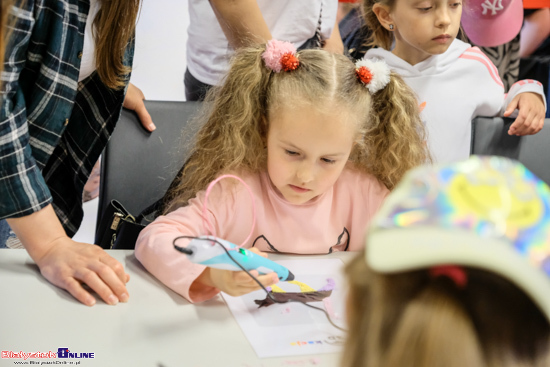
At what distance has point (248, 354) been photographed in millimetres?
810

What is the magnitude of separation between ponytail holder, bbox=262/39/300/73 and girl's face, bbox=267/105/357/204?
88 millimetres

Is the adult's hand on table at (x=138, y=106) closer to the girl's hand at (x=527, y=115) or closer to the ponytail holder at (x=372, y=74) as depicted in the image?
the ponytail holder at (x=372, y=74)

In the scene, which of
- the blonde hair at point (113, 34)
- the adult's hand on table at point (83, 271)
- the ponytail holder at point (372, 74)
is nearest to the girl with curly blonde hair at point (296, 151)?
the ponytail holder at point (372, 74)

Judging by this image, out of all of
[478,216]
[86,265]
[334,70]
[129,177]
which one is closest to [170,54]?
[129,177]

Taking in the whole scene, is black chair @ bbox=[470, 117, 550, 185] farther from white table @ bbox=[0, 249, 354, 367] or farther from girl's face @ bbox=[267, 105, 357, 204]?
white table @ bbox=[0, 249, 354, 367]

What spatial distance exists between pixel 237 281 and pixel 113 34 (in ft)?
1.70

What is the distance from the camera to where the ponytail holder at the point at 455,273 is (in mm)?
397

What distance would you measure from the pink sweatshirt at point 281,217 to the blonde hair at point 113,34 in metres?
0.29

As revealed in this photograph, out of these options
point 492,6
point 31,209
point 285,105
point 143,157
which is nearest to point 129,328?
point 31,209

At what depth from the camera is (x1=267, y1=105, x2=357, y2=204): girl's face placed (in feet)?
3.67

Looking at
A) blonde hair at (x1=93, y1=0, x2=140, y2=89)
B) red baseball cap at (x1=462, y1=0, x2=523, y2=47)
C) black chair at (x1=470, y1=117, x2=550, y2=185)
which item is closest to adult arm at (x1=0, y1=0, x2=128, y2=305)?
blonde hair at (x1=93, y1=0, x2=140, y2=89)

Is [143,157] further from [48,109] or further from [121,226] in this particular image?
[48,109]

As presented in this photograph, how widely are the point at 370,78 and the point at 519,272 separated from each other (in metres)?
0.87

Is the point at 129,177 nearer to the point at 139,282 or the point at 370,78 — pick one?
the point at 139,282
